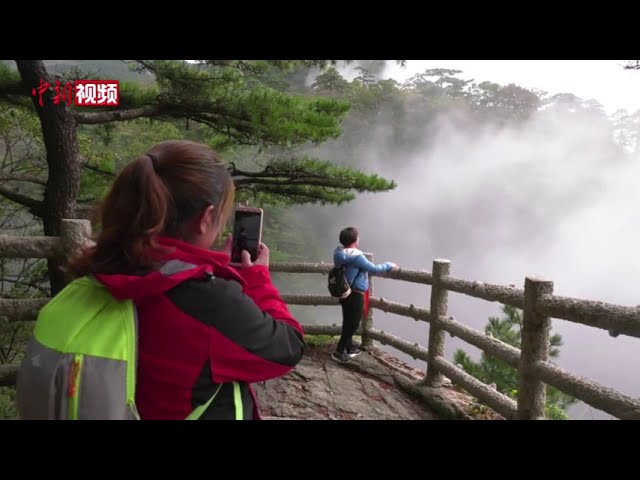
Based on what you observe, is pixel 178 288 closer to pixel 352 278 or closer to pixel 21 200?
pixel 352 278

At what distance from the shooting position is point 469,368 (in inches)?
258

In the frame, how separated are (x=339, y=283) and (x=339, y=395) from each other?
41.6 inches

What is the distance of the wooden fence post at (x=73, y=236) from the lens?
7.82 ft

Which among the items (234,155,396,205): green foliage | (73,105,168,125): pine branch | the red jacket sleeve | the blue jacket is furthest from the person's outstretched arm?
the red jacket sleeve

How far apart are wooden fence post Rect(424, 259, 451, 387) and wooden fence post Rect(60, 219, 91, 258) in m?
2.78

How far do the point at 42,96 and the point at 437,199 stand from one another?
39517 mm

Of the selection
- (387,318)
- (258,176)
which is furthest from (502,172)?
(258,176)

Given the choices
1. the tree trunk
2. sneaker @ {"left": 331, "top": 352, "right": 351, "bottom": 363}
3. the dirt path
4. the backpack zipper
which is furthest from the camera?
sneaker @ {"left": 331, "top": 352, "right": 351, "bottom": 363}

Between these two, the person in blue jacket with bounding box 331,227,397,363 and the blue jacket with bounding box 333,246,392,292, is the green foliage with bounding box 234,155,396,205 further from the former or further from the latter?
the blue jacket with bounding box 333,246,392,292

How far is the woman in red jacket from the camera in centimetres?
83

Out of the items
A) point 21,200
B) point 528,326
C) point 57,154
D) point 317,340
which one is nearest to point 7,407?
point 21,200

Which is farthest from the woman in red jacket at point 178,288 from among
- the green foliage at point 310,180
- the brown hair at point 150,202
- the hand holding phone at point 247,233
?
the green foliage at point 310,180

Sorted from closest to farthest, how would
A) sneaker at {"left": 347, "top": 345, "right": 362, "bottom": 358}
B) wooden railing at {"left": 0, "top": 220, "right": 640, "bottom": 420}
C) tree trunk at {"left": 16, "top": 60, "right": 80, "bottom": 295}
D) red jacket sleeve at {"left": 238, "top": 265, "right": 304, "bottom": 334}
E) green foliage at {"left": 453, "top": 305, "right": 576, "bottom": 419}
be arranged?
red jacket sleeve at {"left": 238, "top": 265, "right": 304, "bottom": 334} < wooden railing at {"left": 0, "top": 220, "right": 640, "bottom": 420} < tree trunk at {"left": 16, "top": 60, "right": 80, "bottom": 295} < sneaker at {"left": 347, "top": 345, "right": 362, "bottom": 358} < green foliage at {"left": 453, "top": 305, "right": 576, "bottom": 419}

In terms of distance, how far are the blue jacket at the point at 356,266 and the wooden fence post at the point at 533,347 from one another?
1.75 m
